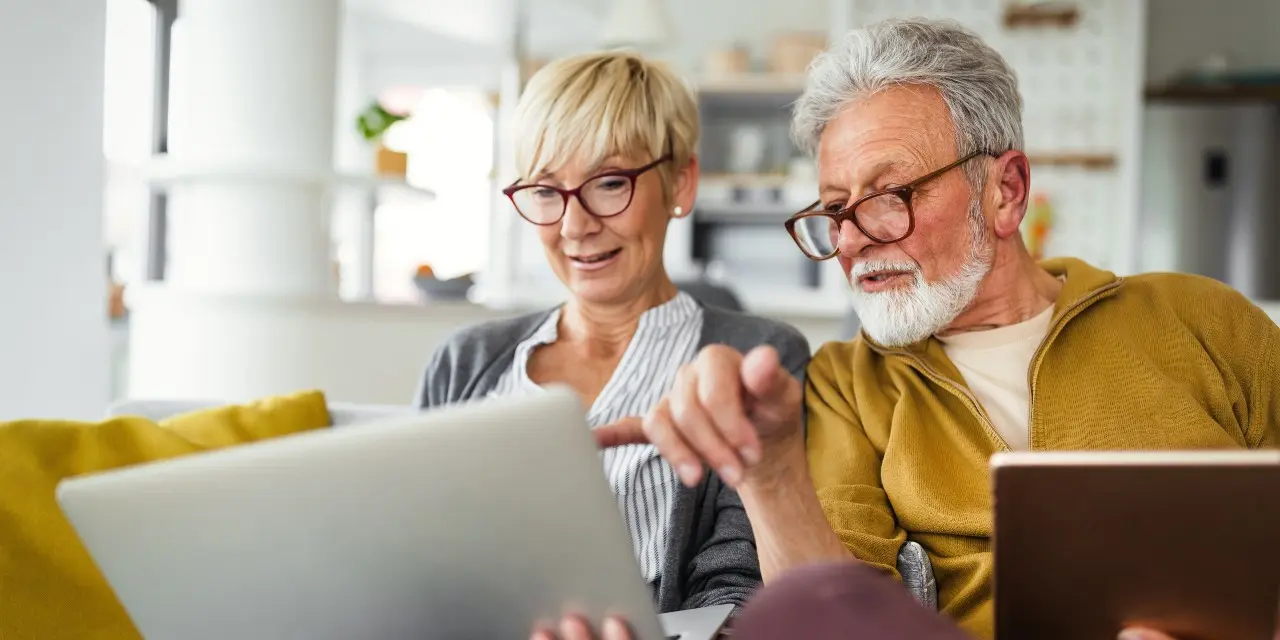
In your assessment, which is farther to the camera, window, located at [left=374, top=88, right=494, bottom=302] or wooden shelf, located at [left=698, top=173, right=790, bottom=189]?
window, located at [left=374, top=88, right=494, bottom=302]

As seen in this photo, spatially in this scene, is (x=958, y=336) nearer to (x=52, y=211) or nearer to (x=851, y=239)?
(x=851, y=239)

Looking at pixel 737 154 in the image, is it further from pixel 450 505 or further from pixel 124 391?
pixel 450 505

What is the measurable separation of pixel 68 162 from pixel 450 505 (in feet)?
4.90

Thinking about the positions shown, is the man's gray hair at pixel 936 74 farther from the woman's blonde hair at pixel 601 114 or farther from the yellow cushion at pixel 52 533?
the yellow cushion at pixel 52 533

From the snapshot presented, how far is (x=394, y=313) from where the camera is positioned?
2861 millimetres

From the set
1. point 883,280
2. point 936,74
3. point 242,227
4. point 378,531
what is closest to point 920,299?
point 883,280

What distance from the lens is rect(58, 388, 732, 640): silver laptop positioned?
76 centimetres

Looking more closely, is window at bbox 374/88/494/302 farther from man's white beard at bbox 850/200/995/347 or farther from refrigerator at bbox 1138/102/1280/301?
man's white beard at bbox 850/200/995/347

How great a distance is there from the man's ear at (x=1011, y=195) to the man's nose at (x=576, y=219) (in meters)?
0.57

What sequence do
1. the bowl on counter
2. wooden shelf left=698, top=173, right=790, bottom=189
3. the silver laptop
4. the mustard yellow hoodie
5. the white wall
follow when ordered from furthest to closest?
wooden shelf left=698, top=173, right=790, bottom=189 < the bowl on counter < the white wall < the mustard yellow hoodie < the silver laptop

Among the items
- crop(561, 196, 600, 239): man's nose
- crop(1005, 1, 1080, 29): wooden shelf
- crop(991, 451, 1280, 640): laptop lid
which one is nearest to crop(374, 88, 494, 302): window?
crop(1005, 1, 1080, 29): wooden shelf

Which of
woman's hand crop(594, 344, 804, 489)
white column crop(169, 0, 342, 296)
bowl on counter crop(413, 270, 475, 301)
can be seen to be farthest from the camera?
bowl on counter crop(413, 270, 475, 301)

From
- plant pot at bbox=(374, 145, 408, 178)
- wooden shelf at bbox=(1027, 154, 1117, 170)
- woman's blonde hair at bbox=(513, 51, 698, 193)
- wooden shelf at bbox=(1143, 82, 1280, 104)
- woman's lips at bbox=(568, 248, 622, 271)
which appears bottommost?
woman's lips at bbox=(568, 248, 622, 271)

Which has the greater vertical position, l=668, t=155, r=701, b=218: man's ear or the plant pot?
the plant pot
